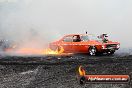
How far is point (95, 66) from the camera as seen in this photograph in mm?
14953

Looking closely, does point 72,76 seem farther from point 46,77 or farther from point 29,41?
point 29,41

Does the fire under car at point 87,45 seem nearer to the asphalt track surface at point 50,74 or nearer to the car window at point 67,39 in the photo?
the car window at point 67,39

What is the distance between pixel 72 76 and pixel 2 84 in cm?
247

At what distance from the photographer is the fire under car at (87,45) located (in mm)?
21969

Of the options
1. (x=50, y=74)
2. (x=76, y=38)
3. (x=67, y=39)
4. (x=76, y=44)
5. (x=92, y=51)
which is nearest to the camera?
(x=50, y=74)

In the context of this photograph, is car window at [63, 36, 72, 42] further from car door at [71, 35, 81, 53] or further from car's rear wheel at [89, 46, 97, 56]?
car's rear wheel at [89, 46, 97, 56]

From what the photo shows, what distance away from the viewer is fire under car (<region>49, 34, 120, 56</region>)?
72.1 ft

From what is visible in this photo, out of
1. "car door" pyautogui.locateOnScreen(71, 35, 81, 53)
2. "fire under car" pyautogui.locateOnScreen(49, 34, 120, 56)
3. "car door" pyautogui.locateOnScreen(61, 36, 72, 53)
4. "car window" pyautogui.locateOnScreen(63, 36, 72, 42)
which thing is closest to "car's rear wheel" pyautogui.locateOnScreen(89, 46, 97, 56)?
"fire under car" pyautogui.locateOnScreen(49, 34, 120, 56)

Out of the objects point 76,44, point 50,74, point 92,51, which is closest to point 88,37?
point 76,44

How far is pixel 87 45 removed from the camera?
72.9 feet

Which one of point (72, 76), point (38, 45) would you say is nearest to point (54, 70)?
point (72, 76)

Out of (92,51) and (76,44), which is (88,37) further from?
(92,51)

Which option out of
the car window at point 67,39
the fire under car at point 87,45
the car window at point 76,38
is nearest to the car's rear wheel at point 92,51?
the fire under car at point 87,45

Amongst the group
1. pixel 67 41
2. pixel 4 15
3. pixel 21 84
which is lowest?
pixel 21 84
